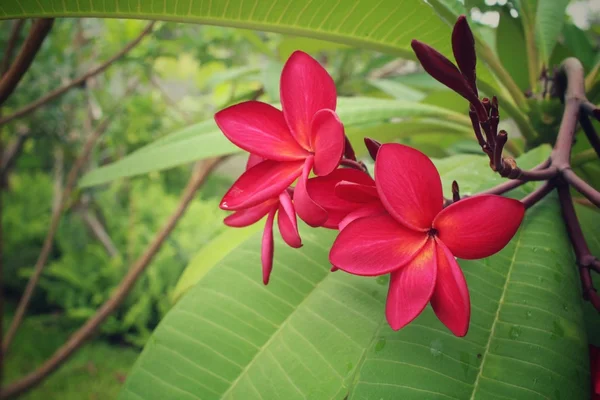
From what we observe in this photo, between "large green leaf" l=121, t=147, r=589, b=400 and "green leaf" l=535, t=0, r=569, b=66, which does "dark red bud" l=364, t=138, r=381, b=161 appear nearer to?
"large green leaf" l=121, t=147, r=589, b=400

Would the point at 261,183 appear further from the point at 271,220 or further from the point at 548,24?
the point at 548,24

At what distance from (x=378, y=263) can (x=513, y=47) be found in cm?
67

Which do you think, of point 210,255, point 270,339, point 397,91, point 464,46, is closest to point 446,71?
point 464,46

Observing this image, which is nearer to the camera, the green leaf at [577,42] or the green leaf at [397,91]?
the green leaf at [577,42]

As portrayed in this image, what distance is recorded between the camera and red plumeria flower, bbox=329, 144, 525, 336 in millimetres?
306

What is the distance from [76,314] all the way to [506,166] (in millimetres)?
2547

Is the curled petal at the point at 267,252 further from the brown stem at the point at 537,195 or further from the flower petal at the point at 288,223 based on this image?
the brown stem at the point at 537,195

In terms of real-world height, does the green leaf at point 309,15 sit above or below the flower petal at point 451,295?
above

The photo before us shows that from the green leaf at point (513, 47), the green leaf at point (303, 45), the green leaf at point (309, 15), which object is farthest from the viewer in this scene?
the green leaf at point (303, 45)

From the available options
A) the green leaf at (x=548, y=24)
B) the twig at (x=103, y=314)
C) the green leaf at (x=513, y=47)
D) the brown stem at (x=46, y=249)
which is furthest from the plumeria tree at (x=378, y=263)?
the brown stem at (x=46, y=249)

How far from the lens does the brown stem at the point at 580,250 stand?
0.36 metres

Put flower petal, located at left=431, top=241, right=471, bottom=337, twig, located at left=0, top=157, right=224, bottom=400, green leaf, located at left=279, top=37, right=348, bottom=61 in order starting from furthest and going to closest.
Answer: twig, located at left=0, top=157, right=224, bottom=400 → green leaf, located at left=279, top=37, right=348, bottom=61 → flower petal, located at left=431, top=241, right=471, bottom=337

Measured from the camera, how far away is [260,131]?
1.23 ft

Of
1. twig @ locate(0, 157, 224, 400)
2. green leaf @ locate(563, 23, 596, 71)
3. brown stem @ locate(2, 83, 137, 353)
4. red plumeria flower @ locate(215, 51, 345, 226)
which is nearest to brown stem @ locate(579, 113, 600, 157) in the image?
red plumeria flower @ locate(215, 51, 345, 226)
